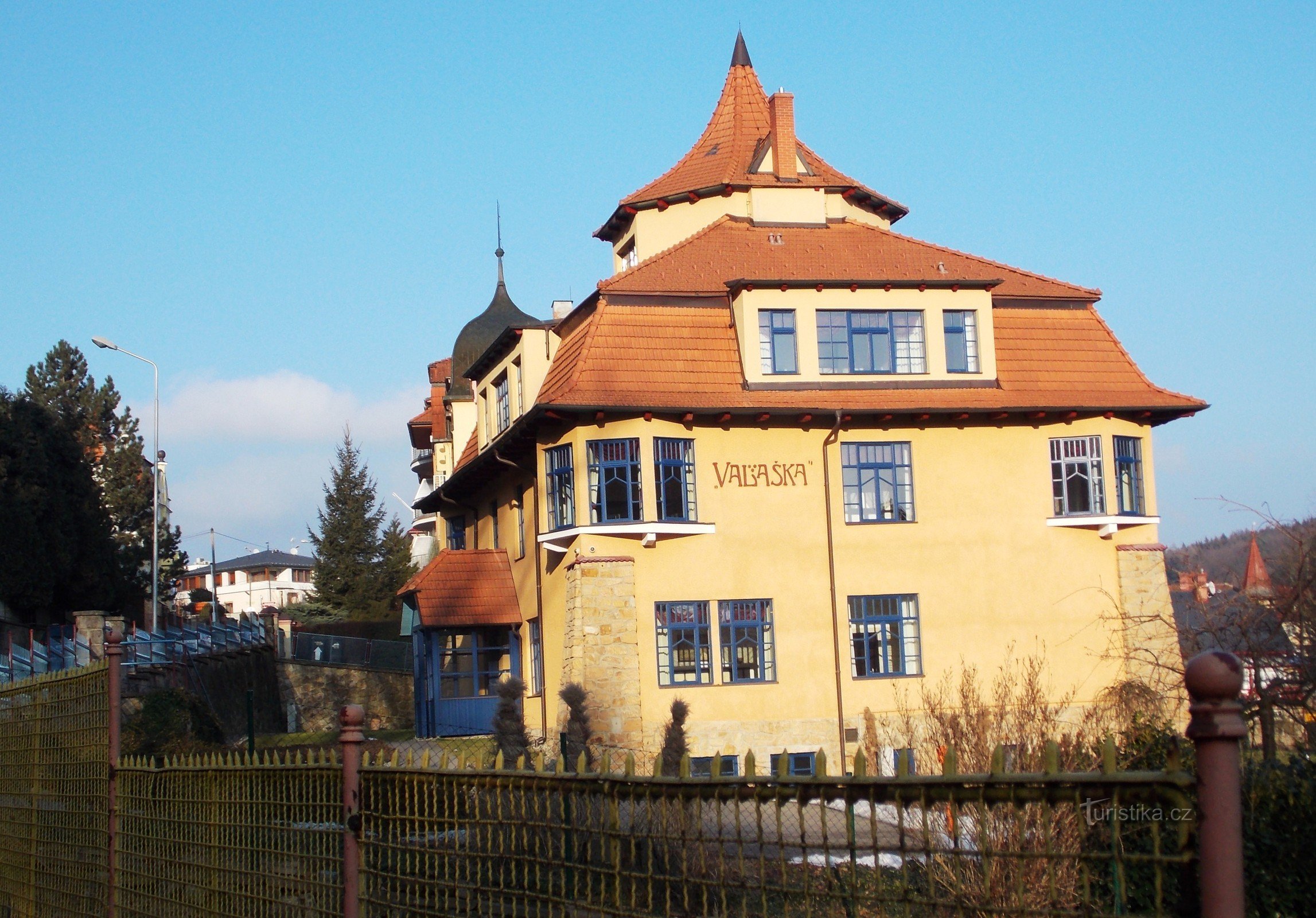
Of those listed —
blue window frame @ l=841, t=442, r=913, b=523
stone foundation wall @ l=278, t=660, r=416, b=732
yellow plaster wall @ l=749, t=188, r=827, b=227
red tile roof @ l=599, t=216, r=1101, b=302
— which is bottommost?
stone foundation wall @ l=278, t=660, r=416, b=732

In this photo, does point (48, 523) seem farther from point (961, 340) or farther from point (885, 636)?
point (961, 340)

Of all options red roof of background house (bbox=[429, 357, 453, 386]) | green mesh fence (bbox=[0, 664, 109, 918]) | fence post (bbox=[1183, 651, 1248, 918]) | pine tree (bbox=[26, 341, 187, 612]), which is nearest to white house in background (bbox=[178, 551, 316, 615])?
pine tree (bbox=[26, 341, 187, 612])

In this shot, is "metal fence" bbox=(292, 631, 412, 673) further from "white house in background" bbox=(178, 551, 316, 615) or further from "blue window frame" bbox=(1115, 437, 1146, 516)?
"white house in background" bbox=(178, 551, 316, 615)

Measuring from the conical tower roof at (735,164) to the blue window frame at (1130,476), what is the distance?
30.5ft

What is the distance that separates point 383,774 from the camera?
5703 millimetres

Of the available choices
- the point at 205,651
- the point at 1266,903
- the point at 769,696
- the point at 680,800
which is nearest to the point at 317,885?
the point at 680,800

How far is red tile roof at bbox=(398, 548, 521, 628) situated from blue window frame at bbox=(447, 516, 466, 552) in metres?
5.74

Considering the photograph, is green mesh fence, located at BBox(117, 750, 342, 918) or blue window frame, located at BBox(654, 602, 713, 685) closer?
green mesh fence, located at BBox(117, 750, 342, 918)

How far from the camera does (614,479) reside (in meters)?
27.1

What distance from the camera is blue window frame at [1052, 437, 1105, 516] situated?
29.5 meters

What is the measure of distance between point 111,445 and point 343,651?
2792cm

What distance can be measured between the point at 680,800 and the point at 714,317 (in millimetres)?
25089

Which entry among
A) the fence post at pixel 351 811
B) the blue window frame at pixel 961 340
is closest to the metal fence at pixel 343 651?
the blue window frame at pixel 961 340

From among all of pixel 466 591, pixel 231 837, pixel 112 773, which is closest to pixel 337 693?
pixel 466 591
